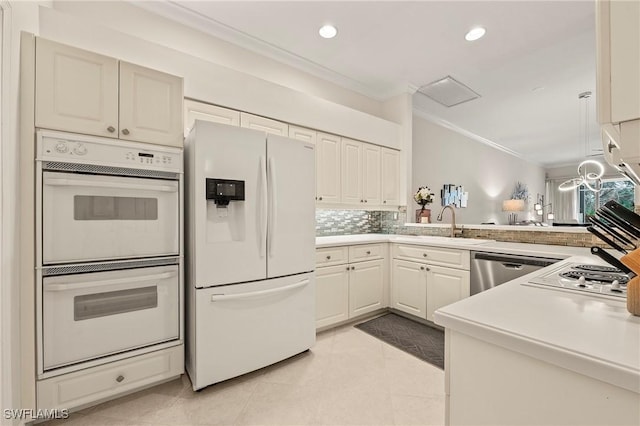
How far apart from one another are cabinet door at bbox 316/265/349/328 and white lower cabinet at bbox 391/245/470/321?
0.67 meters

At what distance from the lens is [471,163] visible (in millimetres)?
5840

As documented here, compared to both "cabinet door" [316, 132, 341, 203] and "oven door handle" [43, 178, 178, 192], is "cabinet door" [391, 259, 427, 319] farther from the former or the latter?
"oven door handle" [43, 178, 178, 192]

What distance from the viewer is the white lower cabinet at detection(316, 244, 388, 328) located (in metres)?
2.71

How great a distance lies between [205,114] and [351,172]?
1.72 meters

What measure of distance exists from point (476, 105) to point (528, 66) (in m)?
1.09

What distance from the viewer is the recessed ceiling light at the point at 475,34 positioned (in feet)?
8.74

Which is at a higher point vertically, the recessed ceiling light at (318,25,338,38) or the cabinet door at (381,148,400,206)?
the recessed ceiling light at (318,25,338,38)

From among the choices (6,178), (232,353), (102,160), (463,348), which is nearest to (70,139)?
(102,160)

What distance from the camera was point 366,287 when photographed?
304 cm

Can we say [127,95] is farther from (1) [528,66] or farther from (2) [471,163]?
(2) [471,163]

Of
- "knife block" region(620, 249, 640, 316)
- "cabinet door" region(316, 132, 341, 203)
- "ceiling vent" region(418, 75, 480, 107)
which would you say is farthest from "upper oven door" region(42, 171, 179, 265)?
"ceiling vent" region(418, 75, 480, 107)

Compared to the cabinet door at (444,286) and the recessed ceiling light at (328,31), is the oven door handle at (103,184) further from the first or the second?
the cabinet door at (444,286)

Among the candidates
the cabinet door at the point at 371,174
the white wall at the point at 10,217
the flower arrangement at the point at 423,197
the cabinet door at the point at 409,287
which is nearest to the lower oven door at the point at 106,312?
the white wall at the point at 10,217

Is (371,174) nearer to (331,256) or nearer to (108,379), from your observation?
(331,256)
